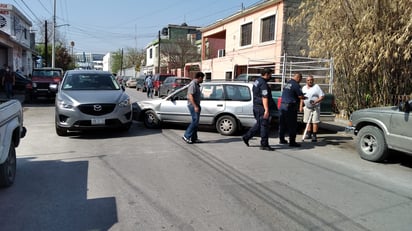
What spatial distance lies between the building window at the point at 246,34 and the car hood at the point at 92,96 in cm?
1542

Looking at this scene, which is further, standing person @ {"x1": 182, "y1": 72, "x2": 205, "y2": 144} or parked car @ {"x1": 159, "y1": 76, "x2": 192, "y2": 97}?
parked car @ {"x1": 159, "y1": 76, "x2": 192, "y2": 97}

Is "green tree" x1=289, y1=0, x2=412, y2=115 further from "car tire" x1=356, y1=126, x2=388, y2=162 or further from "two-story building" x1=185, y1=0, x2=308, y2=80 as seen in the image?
"two-story building" x1=185, y1=0, x2=308, y2=80

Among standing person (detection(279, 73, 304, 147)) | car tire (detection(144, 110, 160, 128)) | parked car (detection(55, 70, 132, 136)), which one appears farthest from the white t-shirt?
parked car (detection(55, 70, 132, 136))

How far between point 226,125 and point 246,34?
1536cm

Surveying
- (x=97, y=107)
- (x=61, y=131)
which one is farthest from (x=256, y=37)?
(x=61, y=131)

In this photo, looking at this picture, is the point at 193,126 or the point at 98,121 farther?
the point at 98,121

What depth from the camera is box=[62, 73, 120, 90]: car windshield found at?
935cm

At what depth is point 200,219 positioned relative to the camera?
12.7 ft

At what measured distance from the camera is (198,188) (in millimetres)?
4922

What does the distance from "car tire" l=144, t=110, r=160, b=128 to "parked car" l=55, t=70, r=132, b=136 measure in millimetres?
1058

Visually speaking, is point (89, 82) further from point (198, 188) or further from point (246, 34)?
point (246, 34)

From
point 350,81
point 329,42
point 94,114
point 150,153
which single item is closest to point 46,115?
point 94,114

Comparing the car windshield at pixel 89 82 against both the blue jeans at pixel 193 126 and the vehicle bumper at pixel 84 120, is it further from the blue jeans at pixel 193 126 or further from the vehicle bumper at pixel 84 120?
the blue jeans at pixel 193 126

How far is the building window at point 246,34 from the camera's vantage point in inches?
893
